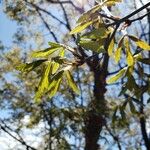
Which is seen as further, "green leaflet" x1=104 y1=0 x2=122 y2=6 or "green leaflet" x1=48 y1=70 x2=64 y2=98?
"green leaflet" x1=48 y1=70 x2=64 y2=98

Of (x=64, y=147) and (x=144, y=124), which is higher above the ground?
(x=144, y=124)

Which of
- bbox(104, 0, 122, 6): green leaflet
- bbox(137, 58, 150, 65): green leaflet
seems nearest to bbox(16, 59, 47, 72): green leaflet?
bbox(104, 0, 122, 6): green leaflet

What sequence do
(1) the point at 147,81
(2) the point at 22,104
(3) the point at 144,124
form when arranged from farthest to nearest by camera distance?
1. (3) the point at 144,124
2. (2) the point at 22,104
3. (1) the point at 147,81

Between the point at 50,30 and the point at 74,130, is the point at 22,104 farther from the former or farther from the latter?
the point at 50,30

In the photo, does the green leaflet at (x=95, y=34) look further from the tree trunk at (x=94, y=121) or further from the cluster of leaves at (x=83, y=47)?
the tree trunk at (x=94, y=121)

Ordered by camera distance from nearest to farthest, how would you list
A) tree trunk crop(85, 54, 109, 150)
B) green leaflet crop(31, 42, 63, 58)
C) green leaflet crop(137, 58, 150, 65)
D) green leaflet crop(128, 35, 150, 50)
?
1. green leaflet crop(128, 35, 150, 50)
2. green leaflet crop(31, 42, 63, 58)
3. green leaflet crop(137, 58, 150, 65)
4. tree trunk crop(85, 54, 109, 150)

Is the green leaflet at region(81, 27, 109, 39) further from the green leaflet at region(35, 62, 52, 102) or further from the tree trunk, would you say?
the tree trunk

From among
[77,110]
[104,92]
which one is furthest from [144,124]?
[77,110]

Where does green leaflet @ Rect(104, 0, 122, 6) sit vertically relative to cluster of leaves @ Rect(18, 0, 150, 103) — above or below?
above

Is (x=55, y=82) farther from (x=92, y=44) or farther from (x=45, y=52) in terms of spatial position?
(x=92, y=44)

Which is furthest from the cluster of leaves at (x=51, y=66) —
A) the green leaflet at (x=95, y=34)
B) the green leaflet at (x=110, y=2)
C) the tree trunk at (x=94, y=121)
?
the tree trunk at (x=94, y=121)

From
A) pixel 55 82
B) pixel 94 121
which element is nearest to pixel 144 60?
pixel 55 82
